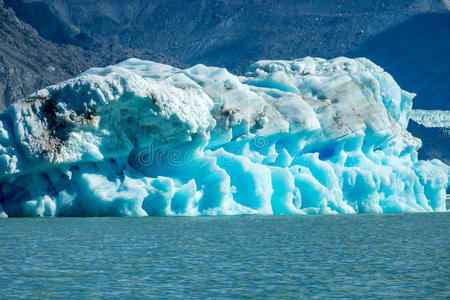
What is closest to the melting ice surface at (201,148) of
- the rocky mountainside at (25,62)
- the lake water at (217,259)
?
the lake water at (217,259)

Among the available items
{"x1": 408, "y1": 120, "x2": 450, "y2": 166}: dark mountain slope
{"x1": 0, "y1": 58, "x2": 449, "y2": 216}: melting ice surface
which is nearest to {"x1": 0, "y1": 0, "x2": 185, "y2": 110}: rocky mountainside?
{"x1": 408, "y1": 120, "x2": 450, "y2": 166}: dark mountain slope

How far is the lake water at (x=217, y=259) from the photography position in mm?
10406

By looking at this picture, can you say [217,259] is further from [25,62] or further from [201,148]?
[25,62]

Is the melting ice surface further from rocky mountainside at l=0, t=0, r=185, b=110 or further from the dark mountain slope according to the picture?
the dark mountain slope

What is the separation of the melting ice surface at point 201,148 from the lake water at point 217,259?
2.95ft

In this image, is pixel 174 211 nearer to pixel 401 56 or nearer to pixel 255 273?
pixel 255 273

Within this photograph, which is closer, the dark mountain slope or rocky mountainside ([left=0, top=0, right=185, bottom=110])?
rocky mountainside ([left=0, top=0, right=185, bottom=110])

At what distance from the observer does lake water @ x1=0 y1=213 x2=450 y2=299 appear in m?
10.4

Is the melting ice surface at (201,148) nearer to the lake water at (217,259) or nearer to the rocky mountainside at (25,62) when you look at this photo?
the lake water at (217,259)

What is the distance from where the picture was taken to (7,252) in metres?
13.7

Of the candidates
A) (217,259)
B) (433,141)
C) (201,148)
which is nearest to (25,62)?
(433,141)

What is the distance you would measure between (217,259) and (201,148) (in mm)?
8347

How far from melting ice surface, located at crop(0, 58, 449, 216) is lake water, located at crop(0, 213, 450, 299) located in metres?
0.90

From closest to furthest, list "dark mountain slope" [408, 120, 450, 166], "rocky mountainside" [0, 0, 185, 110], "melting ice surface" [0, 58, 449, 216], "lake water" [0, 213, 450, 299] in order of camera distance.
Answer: "lake water" [0, 213, 450, 299] < "melting ice surface" [0, 58, 449, 216] < "rocky mountainside" [0, 0, 185, 110] < "dark mountain slope" [408, 120, 450, 166]
